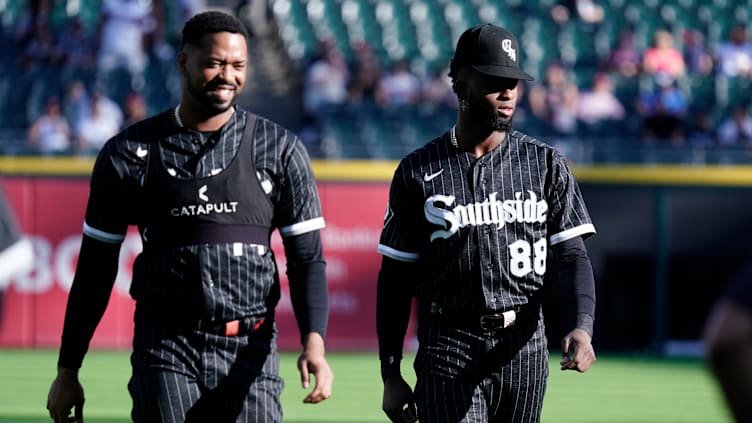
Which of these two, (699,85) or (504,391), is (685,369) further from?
(504,391)

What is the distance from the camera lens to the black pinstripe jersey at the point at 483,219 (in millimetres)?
4781

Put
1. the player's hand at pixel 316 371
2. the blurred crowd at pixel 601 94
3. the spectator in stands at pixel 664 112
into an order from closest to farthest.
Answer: the player's hand at pixel 316 371 < the spectator in stands at pixel 664 112 < the blurred crowd at pixel 601 94

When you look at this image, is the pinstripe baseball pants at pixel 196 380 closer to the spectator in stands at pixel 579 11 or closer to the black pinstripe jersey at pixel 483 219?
the black pinstripe jersey at pixel 483 219

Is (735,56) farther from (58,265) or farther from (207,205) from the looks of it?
(207,205)

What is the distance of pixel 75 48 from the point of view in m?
17.7

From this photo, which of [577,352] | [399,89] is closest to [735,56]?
[399,89]

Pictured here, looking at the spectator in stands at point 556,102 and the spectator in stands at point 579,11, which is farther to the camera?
the spectator in stands at point 579,11

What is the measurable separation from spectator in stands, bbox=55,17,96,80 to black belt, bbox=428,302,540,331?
13.2m

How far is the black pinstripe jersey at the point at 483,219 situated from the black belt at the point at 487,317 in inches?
1.1

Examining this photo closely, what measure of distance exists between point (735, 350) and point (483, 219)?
2.70 metres

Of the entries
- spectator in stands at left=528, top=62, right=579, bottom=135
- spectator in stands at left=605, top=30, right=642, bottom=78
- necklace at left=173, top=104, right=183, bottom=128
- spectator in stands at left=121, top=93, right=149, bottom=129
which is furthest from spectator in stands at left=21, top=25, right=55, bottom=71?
necklace at left=173, top=104, right=183, bottom=128

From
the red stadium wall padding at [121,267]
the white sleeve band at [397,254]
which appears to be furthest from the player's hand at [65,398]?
the red stadium wall padding at [121,267]

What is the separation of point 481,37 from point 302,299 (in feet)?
3.66

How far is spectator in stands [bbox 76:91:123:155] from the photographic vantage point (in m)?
15.5
